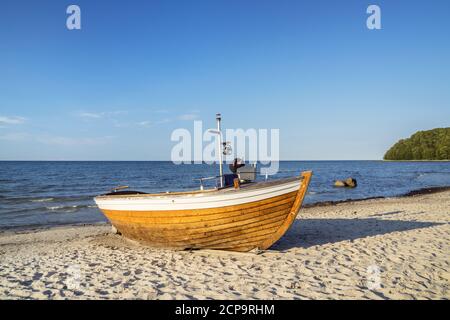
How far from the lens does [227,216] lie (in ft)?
24.7

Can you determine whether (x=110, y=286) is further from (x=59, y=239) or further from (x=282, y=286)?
(x=59, y=239)

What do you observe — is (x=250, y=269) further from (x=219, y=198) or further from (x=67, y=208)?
(x=67, y=208)

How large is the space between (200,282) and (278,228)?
252 cm

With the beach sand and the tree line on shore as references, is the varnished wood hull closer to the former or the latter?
the beach sand

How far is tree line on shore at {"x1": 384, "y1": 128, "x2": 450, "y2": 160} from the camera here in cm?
13175

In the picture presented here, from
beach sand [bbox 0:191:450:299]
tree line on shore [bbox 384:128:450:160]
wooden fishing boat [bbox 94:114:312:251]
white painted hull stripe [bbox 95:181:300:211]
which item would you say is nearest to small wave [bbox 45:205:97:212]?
beach sand [bbox 0:191:450:299]

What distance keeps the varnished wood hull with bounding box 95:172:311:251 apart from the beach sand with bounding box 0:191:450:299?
0.46 metres

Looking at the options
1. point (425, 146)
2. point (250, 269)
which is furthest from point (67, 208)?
point (425, 146)

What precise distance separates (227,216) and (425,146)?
159710 millimetres

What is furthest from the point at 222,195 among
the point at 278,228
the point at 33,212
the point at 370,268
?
the point at 33,212

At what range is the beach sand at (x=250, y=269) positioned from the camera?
580 centimetres

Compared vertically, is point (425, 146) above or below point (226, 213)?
above
